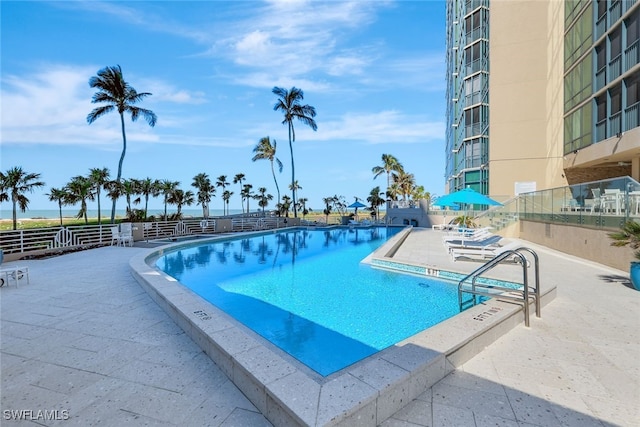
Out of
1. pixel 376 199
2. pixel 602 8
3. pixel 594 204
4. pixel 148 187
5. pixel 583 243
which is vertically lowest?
pixel 583 243

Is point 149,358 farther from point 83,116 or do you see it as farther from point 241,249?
point 83,116

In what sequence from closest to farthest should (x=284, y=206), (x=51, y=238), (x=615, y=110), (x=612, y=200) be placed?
(x=612, y=200) < (x=51, y=238) < (x=615, y=110) < (x=284, y=206)

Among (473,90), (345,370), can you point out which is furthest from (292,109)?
(345,370)

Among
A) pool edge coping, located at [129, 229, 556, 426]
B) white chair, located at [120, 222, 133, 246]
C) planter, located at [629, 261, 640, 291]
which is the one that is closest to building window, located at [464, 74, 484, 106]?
planter, located at [629, 261, 640, 291]

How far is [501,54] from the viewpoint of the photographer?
19438mm

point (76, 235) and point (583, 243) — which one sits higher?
point (76, 235)

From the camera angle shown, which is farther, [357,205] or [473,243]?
[357,205]

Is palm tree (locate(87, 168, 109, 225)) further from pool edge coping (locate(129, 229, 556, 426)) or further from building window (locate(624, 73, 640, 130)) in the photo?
building window (locate(624, 73, 640, 130))

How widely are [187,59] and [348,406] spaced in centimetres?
2124

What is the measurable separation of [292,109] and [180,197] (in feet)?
54.2

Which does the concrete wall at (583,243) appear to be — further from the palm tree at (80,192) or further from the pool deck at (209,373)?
the palm tree at (80,192)

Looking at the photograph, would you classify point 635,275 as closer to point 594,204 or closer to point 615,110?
point 594,204

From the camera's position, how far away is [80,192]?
75.9 feet

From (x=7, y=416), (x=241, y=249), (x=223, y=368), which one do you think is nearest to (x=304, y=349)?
(x=223, y=368)
